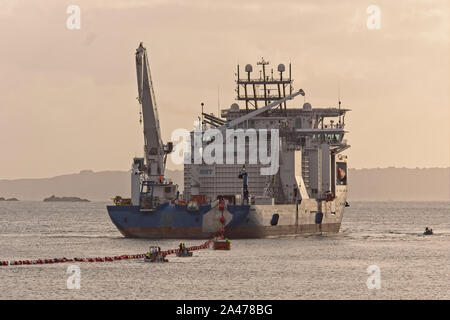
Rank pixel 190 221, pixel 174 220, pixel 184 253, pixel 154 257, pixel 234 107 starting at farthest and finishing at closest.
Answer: pixel 234 107
pixel 174 220
pixel 190 221
pixel 184 253
pixel 154 257

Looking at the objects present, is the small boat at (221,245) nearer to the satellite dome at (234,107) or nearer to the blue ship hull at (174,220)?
the blue ship hull at (174,220)

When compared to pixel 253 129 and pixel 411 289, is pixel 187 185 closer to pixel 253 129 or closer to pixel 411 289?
pixel 253 129

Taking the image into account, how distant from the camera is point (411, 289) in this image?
74188 mm

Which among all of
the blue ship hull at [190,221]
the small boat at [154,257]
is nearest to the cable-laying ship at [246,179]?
the blue ship hull at [190,221]

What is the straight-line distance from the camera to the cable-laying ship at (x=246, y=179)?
370 feet

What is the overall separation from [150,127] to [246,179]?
1223 cm

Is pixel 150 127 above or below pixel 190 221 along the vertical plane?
above

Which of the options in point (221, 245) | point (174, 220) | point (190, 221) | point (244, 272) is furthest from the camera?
point (174, 220)

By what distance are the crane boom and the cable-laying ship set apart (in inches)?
4.2

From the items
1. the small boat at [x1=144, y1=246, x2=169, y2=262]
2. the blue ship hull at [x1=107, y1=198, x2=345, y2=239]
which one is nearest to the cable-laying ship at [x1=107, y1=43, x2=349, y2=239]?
the blue ship hull at [x1=107, y1=198, x2=345, y2=239]

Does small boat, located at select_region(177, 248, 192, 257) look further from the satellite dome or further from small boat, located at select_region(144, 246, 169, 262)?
the satellite dome

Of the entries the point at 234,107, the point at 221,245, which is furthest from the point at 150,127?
the point at 234,107

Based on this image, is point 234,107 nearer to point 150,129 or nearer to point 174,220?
point 150,129

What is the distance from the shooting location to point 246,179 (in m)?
115
